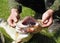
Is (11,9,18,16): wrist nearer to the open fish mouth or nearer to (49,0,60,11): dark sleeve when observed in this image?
the open fish mouth

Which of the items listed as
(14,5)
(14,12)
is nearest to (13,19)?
(14,12)

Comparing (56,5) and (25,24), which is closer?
(25,24)

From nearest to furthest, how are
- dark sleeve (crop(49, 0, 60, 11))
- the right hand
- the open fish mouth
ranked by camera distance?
1. the open fish mouth
2. the right hand
3. dark sleeve (crop(49, 0, 60, 11))

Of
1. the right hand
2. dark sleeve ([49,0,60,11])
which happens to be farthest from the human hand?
the right hand

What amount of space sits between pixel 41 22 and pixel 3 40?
502 mm

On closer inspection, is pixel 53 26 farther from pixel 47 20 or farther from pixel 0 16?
pixel 0 16

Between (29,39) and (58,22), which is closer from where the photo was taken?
(29,39)

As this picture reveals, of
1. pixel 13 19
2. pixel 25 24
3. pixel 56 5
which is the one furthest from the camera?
pixel 56 5

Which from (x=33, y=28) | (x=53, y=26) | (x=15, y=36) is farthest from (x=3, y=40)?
(x=53, y=26)

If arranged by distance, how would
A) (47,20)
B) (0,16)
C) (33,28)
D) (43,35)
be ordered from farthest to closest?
(0,16)
(43,35)
(47,20)
(33,28)

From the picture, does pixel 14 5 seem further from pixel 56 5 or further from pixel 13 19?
pixel 56 5

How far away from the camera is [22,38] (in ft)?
10.6

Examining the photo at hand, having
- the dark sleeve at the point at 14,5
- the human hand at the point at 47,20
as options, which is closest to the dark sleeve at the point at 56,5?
the human hand at the point at 47,20

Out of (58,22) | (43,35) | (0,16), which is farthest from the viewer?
(0,16)
